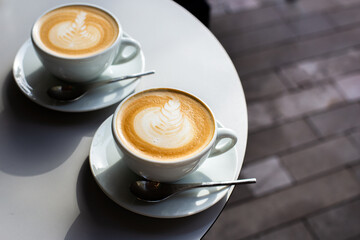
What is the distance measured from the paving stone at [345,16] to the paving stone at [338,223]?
92cm

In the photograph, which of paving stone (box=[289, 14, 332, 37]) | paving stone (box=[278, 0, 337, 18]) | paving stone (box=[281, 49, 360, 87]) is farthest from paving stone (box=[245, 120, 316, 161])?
paving stone (box=[278, 0, 337, 18])

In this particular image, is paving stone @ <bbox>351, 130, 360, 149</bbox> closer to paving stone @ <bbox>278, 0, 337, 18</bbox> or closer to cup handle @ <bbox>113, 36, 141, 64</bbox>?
paving stone @ <bbox>278, 0, 337, 18</bbox>

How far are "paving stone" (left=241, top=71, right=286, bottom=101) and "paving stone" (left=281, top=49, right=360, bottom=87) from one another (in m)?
0.05

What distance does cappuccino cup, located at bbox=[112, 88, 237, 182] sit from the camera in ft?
1.69

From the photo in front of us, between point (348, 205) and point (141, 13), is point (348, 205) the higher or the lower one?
the lower one

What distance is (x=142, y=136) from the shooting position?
535mm

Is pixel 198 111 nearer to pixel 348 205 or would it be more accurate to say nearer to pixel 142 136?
pixel 142 136

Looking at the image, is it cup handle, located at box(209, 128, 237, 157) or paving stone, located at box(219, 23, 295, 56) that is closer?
cup handle, located at box(209, 128, 237, 157)

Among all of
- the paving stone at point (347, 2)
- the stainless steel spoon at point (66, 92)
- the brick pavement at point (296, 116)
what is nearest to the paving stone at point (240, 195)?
the brick pavement at point (296, 116)

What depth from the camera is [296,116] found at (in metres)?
1.46

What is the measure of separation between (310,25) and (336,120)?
54 centimetres

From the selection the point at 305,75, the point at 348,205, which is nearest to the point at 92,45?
the point at 348,205

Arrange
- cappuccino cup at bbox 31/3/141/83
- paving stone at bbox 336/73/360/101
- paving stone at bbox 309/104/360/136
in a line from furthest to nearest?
1. paving stone at bbox 336/73/360/101
2. paving stone at bbox 309/104/360/136
3. cappuccino cup at bbox 31/3/141/83

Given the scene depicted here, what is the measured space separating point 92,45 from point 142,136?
0.20 m
